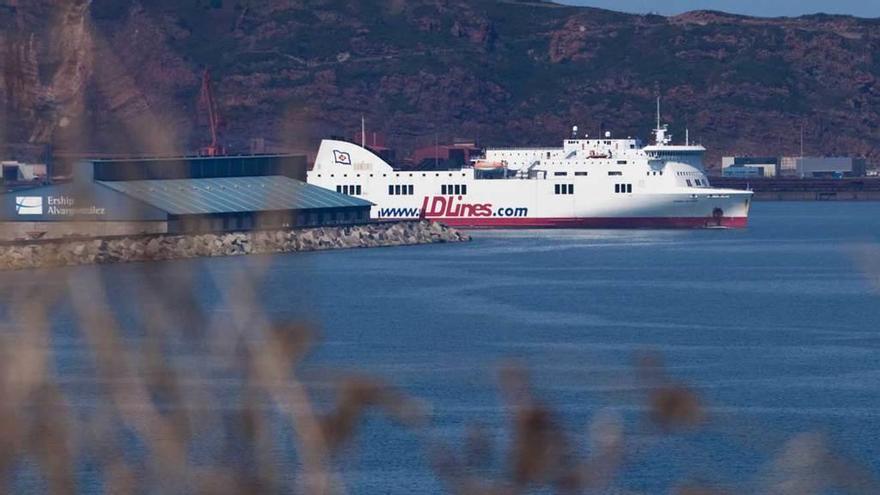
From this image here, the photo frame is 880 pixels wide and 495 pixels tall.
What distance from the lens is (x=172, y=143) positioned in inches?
132

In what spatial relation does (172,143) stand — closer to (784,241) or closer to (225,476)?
(225,476)

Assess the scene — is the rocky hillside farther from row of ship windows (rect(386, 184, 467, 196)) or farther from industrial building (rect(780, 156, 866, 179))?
row of ship windows (rect(386, 184, 467, 196))

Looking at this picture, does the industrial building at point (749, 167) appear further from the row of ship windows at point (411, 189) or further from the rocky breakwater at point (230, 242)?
the rocky breakwater at point (230, 242)

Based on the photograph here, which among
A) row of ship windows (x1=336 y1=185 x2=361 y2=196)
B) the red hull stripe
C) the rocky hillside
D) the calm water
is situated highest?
the rocky hillside

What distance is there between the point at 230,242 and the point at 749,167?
121ft

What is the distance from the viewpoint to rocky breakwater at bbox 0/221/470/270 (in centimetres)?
2291

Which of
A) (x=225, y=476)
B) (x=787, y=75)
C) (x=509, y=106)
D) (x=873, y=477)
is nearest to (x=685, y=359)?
(x=873, y=477)

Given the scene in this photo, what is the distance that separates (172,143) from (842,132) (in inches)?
2752

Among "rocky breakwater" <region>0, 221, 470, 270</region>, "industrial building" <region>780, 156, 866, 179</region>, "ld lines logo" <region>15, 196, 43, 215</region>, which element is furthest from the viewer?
"industrial building" <region>780, 156, 866, 179</region>

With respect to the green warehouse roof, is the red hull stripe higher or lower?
lower

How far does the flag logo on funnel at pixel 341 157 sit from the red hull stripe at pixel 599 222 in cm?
242

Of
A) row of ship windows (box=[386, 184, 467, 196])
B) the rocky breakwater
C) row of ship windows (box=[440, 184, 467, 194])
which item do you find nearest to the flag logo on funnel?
row of ship windows (box=[386, 184, 467, 196])

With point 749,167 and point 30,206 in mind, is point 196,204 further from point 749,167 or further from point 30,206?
point 749,167

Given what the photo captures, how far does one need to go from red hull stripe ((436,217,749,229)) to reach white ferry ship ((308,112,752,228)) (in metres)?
0.02
